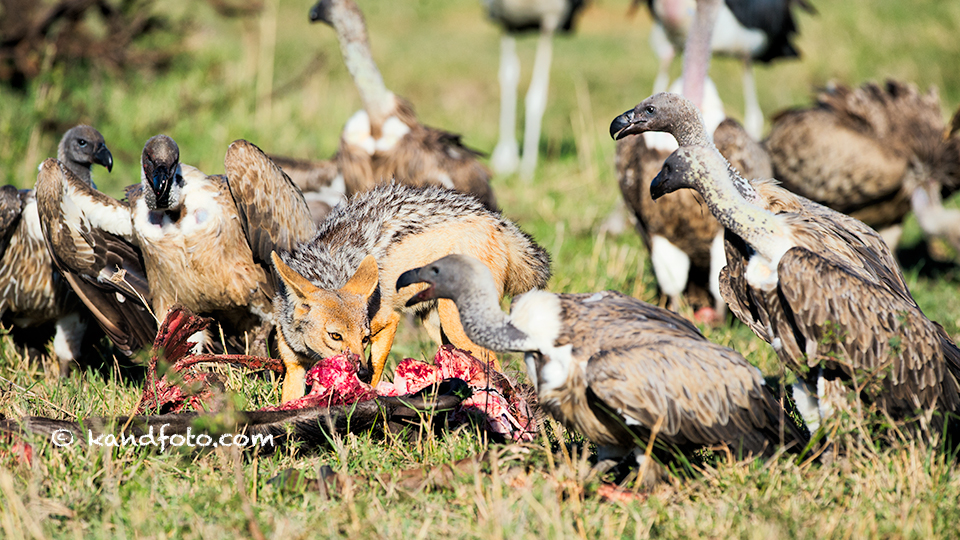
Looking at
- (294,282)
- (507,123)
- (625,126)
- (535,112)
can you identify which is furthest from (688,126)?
(507,123)

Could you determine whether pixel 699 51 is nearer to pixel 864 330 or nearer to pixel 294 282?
pixel 864 330

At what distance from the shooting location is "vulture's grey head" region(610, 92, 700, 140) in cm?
371

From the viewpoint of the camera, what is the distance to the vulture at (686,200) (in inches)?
225

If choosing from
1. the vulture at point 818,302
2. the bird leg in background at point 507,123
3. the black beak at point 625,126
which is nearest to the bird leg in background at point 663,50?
the bird leg in background at point 507,123

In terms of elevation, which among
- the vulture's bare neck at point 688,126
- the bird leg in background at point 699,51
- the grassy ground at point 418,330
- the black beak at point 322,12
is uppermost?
the black beak at point 322,12

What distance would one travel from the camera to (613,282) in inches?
248

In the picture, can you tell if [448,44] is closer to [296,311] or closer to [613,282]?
[613,282]

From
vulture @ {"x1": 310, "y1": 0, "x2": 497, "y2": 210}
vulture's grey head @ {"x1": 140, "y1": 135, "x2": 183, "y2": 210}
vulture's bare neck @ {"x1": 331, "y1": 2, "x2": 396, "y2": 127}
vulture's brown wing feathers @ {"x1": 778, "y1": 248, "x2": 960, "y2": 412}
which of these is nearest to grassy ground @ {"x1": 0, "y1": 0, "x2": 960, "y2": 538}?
vulture's brown wing feathers @ {"x1": 778, "y1": 248, "x2": 960, "y2": 412}

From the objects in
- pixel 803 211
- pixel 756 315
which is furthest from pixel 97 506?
pixel 803 211

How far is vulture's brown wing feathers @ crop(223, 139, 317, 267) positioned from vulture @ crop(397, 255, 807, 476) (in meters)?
1.66

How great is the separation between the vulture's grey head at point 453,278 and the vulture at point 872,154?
4.61 m

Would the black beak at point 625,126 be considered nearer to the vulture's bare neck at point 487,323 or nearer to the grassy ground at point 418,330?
the vulture's bare neck at point 487,323

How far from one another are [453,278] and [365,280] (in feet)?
2.87

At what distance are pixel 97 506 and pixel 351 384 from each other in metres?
1.02
